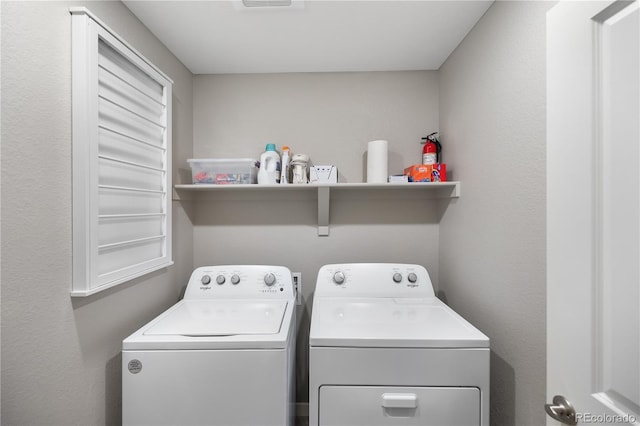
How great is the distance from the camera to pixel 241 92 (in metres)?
1.91

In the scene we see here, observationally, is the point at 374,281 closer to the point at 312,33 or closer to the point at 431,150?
the point at 431,150

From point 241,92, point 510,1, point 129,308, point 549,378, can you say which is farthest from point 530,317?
point 241,92

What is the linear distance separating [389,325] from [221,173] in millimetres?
1269

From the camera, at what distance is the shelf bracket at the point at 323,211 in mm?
1736

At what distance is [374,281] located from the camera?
1.64 m

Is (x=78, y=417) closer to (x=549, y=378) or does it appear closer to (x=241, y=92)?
(x=549, y=378)

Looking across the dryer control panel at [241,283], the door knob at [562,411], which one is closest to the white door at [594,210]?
the door knob at [562,411]

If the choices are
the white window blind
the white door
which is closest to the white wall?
the white window blind

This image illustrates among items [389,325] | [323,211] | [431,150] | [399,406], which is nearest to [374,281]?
[389,325]

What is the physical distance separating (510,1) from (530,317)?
4.15 feet

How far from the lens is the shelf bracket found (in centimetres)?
174

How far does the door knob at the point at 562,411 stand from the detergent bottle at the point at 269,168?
1.49 meters

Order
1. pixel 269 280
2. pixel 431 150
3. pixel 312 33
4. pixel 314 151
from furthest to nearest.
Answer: pixel 314 151 < pixel 431 150 < pixel 269 280 < pixel 312 33

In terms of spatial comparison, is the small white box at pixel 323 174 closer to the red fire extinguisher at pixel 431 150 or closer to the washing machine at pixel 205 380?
the red fire extinguisher at pixel 431 150
